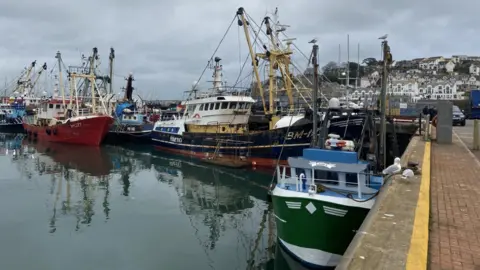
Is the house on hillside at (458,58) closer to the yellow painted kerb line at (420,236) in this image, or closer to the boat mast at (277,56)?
the boat mast at (277,56)

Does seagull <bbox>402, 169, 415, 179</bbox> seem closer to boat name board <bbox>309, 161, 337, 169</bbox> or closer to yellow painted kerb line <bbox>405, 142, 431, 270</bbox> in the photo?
yellow painted kerb line <bbox>405, 142, 431, 270</bbox>

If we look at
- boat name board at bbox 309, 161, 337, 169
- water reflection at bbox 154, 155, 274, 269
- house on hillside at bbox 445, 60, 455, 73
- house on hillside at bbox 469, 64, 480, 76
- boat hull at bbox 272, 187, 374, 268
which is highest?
house on hillside at bbox 445, 60, 455, 73

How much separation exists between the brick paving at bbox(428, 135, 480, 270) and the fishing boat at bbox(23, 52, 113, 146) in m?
30.4

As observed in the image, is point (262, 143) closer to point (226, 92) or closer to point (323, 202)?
point (226, 92)

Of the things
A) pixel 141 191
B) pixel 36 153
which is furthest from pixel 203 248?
pixel 36 153

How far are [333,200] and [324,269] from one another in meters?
1.57

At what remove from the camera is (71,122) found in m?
36.6

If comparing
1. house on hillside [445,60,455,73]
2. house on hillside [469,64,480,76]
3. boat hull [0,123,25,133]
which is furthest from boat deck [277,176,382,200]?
house on hillside [445,60,455,73]

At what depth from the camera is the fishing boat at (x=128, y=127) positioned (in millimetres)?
38094

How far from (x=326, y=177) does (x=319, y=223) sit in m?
1.37

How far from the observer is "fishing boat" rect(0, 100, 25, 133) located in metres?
58.5

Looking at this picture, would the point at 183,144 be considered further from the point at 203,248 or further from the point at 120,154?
the point at 203,248

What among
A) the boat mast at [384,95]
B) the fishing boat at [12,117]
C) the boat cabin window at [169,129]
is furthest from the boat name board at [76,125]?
the boat mast at [384,95]

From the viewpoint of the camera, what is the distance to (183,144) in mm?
28625
